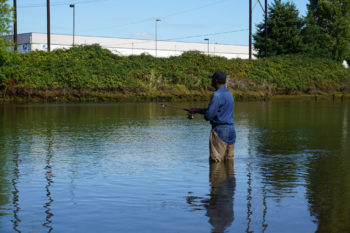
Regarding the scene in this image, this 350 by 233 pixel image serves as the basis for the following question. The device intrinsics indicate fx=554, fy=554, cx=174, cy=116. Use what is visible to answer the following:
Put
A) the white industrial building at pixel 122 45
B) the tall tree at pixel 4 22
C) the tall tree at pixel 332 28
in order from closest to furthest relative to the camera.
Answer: the tall tree at pixel 4 22 < the tall tree at pixel 332 28 < the white industrial building at pixel 122 45

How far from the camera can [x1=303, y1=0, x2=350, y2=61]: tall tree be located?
65188 mm

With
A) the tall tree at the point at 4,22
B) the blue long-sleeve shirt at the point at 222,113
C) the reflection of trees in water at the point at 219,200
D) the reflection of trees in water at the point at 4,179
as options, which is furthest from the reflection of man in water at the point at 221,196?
the tall tree at the point at 4,22

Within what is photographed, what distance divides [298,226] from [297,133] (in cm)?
1242

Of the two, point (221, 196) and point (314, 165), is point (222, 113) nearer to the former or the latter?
point (314, 165)

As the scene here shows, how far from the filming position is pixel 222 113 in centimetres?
1033

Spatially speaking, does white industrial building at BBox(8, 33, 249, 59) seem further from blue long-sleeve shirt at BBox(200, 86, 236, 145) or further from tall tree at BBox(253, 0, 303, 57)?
blue long-sleeve shirt at BBox(200, 86, 236, 145)

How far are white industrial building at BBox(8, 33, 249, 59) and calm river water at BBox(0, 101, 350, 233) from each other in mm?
83666

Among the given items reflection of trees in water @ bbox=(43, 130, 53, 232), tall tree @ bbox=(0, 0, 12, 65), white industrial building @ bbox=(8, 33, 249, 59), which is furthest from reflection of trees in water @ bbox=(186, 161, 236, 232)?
white industrial building @ bbox=(8, 33, 249, 59)

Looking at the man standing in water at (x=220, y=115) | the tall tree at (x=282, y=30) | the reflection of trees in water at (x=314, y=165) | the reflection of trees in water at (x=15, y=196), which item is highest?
the tall tree at (x=282, y=30)

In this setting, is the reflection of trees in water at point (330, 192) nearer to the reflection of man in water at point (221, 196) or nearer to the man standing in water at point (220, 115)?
the reflection of man in water at point (221, 196)

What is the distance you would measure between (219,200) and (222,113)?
3.06 meters

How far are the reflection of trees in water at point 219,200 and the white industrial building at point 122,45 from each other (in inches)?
3492

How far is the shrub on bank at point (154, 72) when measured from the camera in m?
41.6

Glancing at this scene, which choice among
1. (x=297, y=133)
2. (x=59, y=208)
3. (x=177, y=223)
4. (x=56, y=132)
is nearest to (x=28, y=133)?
(x=56, y=132)
